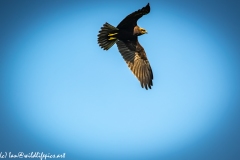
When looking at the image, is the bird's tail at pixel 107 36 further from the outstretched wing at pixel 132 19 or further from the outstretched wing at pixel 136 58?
the outstretched wing at pixel 136 58

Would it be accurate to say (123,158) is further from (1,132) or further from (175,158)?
(1,132)

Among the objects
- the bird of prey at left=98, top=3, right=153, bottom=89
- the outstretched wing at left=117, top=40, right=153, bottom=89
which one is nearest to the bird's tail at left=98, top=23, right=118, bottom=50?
the bird of prey at left=98, top=3, right=153, bottom=89

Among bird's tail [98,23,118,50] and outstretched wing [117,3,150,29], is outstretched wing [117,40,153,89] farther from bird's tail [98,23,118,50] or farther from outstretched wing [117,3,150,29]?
outstretched wing [117,3,150,29]

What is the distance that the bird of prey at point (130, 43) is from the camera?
10125 mm

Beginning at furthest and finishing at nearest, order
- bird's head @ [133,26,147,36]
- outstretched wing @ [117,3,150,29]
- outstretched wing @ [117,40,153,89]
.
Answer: outstretched wing @ [117,40,153,89] < bird's head @ [133,26,147,36] < outstretched wing @ [117,3,150,29]

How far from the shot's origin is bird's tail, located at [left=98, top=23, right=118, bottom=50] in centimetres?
1020

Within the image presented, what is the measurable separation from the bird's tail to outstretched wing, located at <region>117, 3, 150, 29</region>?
0.80 ft

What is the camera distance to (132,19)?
980 cm

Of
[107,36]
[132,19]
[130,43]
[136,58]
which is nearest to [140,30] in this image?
[132,19]

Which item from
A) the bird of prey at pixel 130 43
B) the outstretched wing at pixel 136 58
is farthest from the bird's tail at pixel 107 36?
the outstretched wing at pixel 136 58

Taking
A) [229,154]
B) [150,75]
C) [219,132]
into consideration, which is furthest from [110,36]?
[219,132]

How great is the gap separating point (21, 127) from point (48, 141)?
12856mm

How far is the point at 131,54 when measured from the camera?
11.3m

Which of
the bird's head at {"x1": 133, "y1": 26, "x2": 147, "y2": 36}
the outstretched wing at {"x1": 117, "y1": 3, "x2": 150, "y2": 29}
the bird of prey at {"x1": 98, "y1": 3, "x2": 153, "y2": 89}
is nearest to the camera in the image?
the outstretched wing at {"x1": 117, "y1": 3, "x2": 150, "y2": 29}
